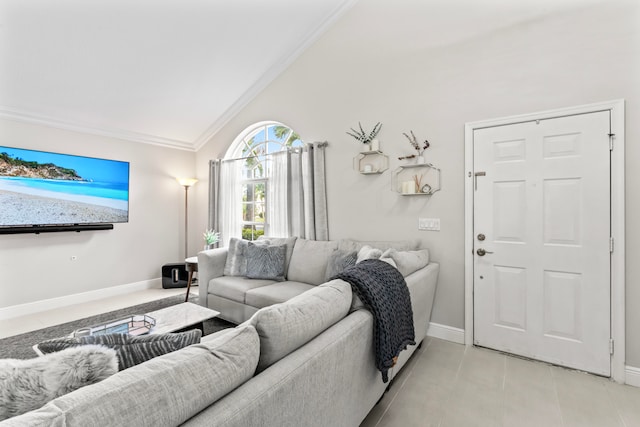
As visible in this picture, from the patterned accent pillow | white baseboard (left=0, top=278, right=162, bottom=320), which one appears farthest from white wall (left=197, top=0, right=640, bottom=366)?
white baseboard (left=0, top=278, right=162, bottom=320)

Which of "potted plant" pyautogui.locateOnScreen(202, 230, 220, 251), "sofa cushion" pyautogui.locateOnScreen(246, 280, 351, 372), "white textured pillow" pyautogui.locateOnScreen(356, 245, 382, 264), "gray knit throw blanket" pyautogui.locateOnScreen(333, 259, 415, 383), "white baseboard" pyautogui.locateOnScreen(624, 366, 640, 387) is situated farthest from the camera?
"potted plant" pyautogui.locateOnScreen(202, 230, 220, 251)

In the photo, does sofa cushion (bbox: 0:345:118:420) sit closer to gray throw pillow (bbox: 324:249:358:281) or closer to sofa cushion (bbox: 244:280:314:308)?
sofa cushion (bbox: 244:280:314:308)

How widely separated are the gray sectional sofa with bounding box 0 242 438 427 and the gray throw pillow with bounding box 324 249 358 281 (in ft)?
4.13

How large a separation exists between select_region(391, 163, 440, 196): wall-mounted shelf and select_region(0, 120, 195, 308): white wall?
3.78 metres

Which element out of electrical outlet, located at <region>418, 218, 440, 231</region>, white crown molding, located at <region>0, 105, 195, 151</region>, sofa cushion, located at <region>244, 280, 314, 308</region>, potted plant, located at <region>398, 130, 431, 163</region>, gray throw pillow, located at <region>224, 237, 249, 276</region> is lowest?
sofa cushion, located at <region>244, 280, 314, 308</region>

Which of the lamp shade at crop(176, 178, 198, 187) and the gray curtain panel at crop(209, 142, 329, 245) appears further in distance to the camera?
the lamp shade at crop(176, 178, 198, 187)

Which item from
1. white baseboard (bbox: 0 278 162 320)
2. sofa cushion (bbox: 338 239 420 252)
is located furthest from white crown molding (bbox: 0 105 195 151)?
sofa cushion (bbox: 338 239 420 252)

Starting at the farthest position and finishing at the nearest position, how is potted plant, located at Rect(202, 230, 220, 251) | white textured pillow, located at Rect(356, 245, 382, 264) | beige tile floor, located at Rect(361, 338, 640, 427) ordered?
potted plant, located at Rect(202, 230, 220, 251) < white textured pillow, located at Rect(356, 245, 382, 264) < beige tile floor, located at Rect(361, 338, 640, 427)

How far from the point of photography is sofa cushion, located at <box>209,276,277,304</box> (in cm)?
308

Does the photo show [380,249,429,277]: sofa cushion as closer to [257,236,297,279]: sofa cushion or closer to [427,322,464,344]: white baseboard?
[427,322,464,344]: white baseboard

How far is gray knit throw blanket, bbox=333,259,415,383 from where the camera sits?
5.22ft

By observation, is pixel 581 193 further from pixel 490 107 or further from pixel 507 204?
pixel 490 107

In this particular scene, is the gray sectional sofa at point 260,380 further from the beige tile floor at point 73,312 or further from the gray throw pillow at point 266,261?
the beige tile floor at point 73,312

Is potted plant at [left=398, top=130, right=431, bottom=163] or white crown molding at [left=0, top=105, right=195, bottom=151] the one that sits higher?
white crown molding at [left=0, top=105, right=195, bottom=151]
